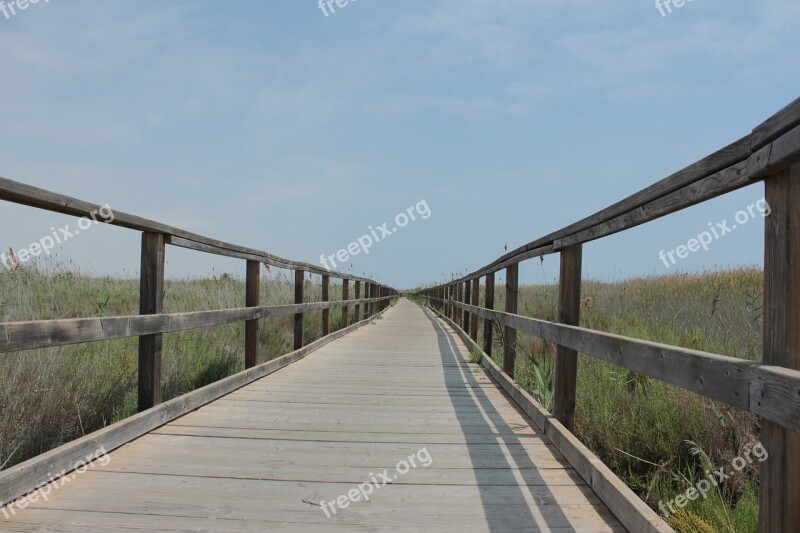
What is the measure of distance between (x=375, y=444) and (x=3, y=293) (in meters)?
5.70

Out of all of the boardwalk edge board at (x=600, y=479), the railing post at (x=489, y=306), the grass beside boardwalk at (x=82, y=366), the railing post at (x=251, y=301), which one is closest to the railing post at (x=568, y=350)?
the boardwalk edge board at (x=600, y=479)

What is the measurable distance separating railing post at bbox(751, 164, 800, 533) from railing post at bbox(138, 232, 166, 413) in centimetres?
321

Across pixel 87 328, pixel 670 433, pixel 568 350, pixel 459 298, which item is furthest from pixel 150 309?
pixel 459 298

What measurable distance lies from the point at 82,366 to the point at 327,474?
2594 millimetres

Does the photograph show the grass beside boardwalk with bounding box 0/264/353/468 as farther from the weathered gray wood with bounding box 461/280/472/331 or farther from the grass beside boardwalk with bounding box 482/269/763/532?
the grass beside boardwalk with bounding box 482/269/763/532

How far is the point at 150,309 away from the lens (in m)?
3.71

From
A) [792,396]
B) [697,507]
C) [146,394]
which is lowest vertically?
[697,507]

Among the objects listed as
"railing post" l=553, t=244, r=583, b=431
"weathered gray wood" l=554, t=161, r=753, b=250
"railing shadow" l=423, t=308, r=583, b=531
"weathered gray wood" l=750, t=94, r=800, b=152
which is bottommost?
"railing shadow" l=423, t=308, r=583, b=531

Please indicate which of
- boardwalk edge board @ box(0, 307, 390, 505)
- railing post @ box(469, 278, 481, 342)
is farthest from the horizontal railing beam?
railing post @ box(469, 278, 481, 342)

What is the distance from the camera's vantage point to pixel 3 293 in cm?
700

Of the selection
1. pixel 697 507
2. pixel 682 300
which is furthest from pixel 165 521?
pixel 682 300

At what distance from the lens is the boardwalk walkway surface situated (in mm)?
2389

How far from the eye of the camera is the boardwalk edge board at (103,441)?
2447 millimetres

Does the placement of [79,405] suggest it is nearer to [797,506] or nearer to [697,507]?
[697,507]
